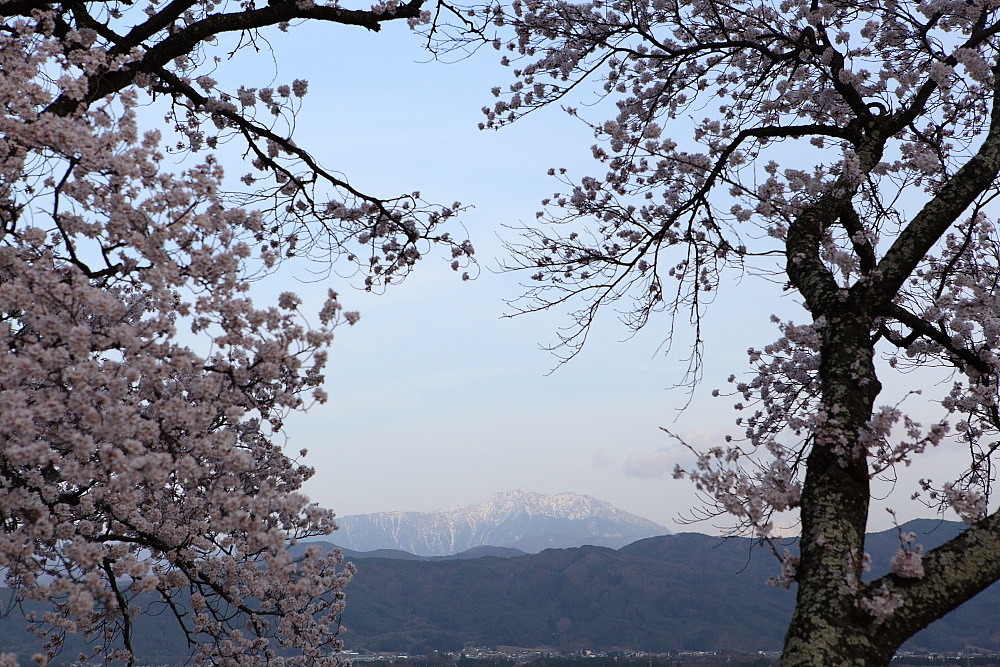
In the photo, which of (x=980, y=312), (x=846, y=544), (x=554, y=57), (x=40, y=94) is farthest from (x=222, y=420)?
(x=980, y=312)

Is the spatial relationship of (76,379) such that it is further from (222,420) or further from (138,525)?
(138,525)

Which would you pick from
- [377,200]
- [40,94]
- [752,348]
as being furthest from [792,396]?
[40,94]

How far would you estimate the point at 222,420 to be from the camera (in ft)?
22.9

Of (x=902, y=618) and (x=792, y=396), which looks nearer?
(x=902, y=618)

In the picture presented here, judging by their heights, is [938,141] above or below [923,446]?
above

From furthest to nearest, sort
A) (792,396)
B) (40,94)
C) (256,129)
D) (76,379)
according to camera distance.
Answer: (792,396), (256,129), (40,94), (76,379)

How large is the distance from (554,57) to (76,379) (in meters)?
9.58

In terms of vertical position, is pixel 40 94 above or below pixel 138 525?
above

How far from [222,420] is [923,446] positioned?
21.3ft

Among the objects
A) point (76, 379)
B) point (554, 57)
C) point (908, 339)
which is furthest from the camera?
point (554, 57)

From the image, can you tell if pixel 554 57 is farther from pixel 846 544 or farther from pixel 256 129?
pixel 846 544

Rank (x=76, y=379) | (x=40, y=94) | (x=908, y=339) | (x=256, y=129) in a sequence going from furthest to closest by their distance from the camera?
(x=256, y=129) < (x=908, y=339) < (x=40, y=94) < (x=76, y=379)

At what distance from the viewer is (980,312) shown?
9.40 m

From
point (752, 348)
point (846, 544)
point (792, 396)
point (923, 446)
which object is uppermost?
point (752, 348)
